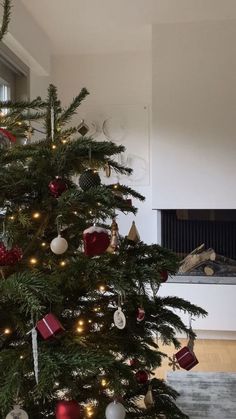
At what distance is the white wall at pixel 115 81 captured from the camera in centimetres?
411

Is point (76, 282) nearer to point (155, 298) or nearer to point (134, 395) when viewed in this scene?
point (155, 298)

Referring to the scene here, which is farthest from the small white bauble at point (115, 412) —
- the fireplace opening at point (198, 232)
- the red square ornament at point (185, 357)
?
the fireplace opening at point (198, 232)

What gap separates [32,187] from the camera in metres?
1.15

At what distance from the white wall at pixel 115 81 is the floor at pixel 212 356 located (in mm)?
1051

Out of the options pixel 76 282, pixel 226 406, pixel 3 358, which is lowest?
pixel 226 406

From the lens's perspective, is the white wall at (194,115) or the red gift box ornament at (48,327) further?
the white wall at (194,115)

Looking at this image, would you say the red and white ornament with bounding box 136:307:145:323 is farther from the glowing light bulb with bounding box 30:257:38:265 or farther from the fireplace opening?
the fireplace opening

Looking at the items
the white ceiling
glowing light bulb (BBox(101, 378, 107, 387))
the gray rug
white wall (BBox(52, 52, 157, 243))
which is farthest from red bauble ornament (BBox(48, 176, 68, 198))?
white wall (BBox(52, 52, 157, 243))

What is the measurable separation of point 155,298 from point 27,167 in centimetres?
49

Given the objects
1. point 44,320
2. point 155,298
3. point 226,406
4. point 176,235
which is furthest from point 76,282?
point 176,235

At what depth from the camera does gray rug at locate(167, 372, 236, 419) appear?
2215 millimetres

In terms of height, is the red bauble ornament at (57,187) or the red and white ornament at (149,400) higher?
the red bauble ornament at (57,187)

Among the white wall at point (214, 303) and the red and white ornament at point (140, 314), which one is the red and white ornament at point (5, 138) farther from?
the white wall at point (214, 303)

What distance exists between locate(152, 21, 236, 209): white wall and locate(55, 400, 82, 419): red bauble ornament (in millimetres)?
2761
